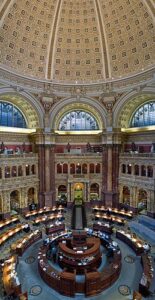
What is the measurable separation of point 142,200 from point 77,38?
2653 cm

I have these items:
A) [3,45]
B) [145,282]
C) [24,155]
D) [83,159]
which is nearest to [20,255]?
[145,282]

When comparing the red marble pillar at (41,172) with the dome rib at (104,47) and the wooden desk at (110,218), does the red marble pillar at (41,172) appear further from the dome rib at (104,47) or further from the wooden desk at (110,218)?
the dome rib at (104,47)

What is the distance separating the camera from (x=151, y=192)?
2744 centimetres

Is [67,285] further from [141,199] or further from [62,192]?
[62,192]

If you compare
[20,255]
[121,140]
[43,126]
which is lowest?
[20,255]

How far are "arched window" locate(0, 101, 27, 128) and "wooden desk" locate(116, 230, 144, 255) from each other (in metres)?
22.5

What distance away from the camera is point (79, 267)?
1664cm

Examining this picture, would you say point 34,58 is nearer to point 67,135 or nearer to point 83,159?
point 67,135

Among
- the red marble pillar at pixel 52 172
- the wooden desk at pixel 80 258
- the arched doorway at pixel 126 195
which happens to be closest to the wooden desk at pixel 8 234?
the wooden desk at pixel 80 258

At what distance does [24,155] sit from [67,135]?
8.48 meters

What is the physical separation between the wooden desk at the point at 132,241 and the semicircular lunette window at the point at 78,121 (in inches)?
751

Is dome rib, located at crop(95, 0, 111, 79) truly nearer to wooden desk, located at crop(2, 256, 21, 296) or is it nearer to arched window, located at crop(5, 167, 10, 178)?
arched window, located at crop(5, 167, 10, 178)

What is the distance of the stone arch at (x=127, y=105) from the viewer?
29.5 meters

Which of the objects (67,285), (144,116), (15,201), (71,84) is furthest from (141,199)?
(71,84)
